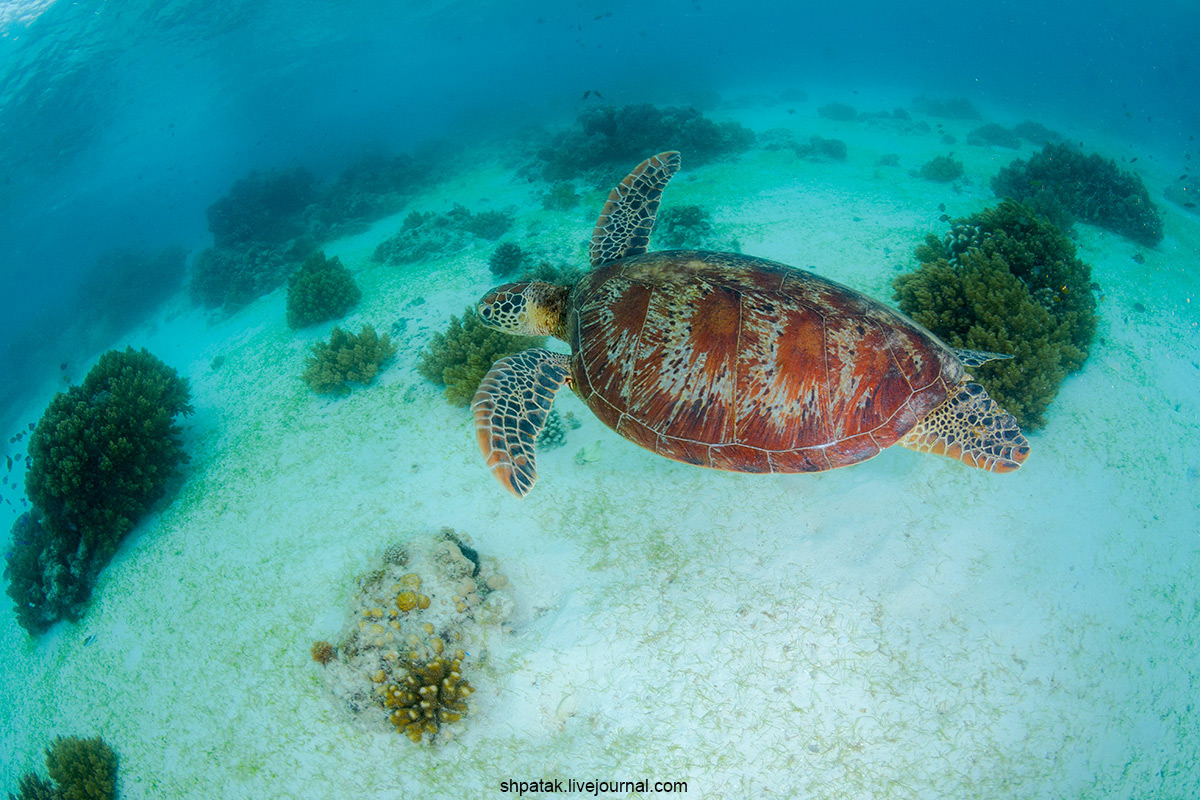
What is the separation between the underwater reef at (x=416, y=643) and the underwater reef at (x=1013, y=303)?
17.1ft

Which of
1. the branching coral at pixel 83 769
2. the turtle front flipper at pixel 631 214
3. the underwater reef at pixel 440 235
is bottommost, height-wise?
the branching coral at pixel 83 769

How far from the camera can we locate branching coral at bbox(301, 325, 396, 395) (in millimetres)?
6223

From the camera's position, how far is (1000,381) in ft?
13.7

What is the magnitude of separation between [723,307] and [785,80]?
113ft

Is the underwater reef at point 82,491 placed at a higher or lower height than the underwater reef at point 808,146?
higher

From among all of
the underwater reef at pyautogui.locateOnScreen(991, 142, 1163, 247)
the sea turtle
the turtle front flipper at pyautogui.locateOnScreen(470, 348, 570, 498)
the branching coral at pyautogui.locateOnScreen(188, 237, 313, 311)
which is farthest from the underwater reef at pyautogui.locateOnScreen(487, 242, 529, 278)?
the underwater reef at pyautogui.locateOnScreen(991, 142, 1163, 247)

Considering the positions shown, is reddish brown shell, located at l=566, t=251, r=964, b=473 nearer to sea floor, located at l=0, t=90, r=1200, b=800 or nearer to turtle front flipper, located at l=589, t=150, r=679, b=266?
sea floor, located at l=0, t=90, r=1200, b=800

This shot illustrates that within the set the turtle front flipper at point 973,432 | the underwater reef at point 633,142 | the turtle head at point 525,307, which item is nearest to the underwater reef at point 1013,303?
the turtle front flipper at point 973,432

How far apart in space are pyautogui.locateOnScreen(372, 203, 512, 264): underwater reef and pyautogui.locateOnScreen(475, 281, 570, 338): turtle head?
19.7 ft

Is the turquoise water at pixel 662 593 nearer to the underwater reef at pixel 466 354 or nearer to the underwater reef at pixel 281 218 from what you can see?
the underwater reef at pixel 466 354

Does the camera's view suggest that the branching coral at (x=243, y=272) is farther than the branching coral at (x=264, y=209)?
No

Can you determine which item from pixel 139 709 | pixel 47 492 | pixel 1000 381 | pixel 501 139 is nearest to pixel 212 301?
pixel 47 492

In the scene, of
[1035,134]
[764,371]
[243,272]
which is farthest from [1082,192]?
[243,272]

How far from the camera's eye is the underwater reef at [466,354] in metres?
5.27
